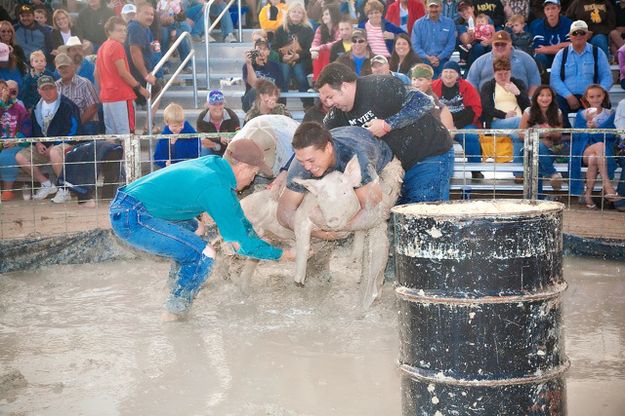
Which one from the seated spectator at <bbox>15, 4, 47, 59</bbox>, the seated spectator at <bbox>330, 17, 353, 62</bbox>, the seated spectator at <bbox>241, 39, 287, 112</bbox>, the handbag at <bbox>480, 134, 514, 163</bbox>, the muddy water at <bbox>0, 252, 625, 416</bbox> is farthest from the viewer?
the seated spectator at <bbox>15, 4, 47, 59</bbox>

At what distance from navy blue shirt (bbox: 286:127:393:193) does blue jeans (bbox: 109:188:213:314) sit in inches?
31.5

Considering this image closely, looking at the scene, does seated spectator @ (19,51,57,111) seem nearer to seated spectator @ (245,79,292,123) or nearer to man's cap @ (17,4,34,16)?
man's cap @ (17,4,34,16)

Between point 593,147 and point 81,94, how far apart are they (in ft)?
20.5

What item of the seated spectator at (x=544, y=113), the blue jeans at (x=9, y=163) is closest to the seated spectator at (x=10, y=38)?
the blue jeans at (x=9, y=163)

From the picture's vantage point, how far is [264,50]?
12.4 meters

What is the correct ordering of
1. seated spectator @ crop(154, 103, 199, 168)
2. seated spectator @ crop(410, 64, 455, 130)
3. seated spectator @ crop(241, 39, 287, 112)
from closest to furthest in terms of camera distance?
seated spectator @ crop(410, 64, 455, 130) < seated spectator @ crop(154, 103, 199, 168) < seated spectator @ crop(241, 39, 287, 112)

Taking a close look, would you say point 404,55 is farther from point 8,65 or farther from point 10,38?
point 10,38

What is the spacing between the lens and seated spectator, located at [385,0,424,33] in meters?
13.3

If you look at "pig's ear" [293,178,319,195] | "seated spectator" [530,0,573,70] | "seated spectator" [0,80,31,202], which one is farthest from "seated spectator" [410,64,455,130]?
"seated spectator" [0,80,31,202]

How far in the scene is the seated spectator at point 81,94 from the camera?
12.0m

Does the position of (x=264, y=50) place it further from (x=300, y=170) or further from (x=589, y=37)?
(x=300, y=170)

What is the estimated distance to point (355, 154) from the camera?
635cm

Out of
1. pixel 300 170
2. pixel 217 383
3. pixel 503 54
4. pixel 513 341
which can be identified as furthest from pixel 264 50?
pixel 513 341

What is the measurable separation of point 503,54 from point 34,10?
6.76 metres
